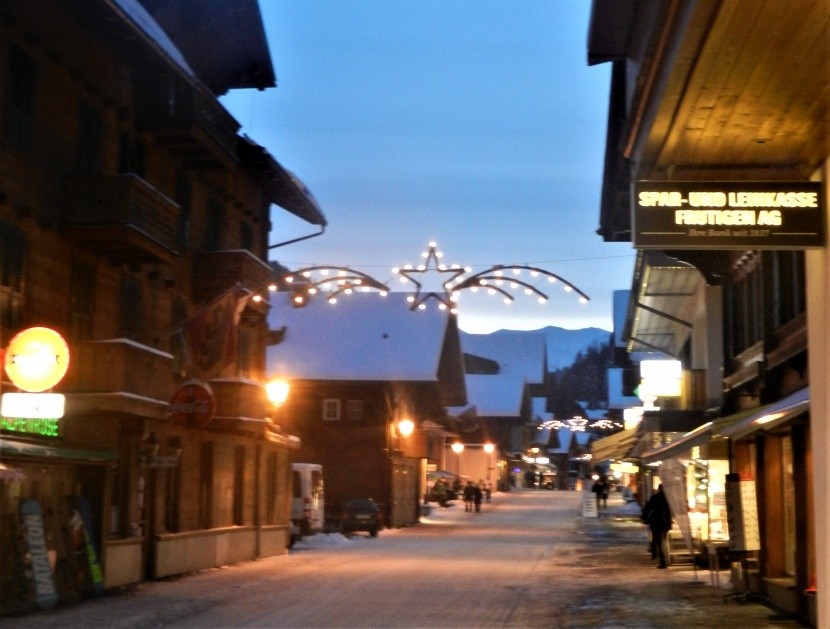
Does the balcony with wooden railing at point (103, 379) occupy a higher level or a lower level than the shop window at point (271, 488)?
higher

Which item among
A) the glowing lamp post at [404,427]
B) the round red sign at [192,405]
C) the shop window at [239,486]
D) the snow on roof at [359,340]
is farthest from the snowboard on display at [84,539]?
the snow on roof at [359,340]

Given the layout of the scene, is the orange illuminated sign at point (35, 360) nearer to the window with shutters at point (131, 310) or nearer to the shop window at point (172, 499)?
the window with shutters at point (131, 310)

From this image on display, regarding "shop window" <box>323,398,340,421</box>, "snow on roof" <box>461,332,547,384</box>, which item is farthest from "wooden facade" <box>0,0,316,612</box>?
"snow on roof" <box>461,332,547,384</box>

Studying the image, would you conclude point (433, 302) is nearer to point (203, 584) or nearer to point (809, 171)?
point (203, 584)

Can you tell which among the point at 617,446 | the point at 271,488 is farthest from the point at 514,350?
the point at 271,488

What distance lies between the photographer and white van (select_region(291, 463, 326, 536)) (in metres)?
42.6

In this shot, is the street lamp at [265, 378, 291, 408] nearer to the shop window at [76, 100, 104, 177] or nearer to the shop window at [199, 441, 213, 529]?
the shop window at [199, 441, 213, 529]

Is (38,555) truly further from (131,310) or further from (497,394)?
(497,394)

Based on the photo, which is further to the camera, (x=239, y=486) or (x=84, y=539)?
(x=239, y=486)

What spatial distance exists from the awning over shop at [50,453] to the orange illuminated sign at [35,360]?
1226 mm

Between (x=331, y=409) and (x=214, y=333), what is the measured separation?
28556 millimetres

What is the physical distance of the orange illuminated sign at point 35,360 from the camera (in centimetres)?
1814

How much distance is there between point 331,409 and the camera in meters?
55.3

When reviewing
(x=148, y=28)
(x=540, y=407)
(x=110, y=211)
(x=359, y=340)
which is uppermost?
(x=540, y=407)
